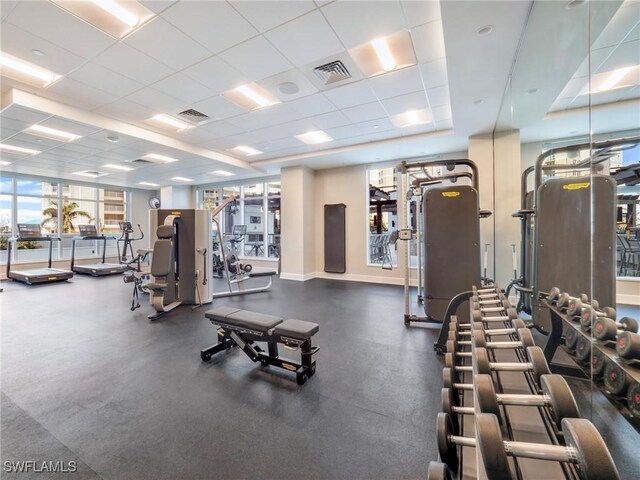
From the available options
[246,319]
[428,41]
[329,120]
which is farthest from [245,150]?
[246,319]

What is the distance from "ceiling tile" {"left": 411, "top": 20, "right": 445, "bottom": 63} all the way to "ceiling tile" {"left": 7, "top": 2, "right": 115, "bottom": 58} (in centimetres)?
319

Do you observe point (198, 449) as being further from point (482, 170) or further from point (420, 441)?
point (482, 170)

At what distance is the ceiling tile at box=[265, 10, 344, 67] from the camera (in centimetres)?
267

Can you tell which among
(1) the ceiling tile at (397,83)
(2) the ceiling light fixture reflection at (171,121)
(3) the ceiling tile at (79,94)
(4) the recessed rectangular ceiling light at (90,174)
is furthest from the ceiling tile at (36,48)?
(4) the recessed rectangular ceiling light at (90,174)

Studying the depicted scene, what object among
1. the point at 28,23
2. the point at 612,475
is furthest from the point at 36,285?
the point at 612,475

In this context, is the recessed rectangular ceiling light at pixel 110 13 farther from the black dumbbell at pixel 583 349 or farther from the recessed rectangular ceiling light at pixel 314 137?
the black dumbbell at pixel 583 349

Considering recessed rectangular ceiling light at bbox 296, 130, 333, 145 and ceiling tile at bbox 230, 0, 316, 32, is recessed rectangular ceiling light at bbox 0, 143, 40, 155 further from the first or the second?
ceiling tile at bbox 230, 0, 316, 32

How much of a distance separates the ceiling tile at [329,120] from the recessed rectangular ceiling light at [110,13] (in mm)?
2701

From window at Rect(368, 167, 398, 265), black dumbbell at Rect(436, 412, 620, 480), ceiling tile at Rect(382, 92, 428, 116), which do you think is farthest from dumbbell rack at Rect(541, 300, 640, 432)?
window at Rect(368, 167, 398, 265)

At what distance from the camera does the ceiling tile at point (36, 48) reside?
2.82m

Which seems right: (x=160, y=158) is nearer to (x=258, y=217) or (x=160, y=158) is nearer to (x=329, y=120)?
(x=258, y=217)

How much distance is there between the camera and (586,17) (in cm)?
194

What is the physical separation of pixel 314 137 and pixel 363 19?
126 inches

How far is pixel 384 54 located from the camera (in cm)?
319
